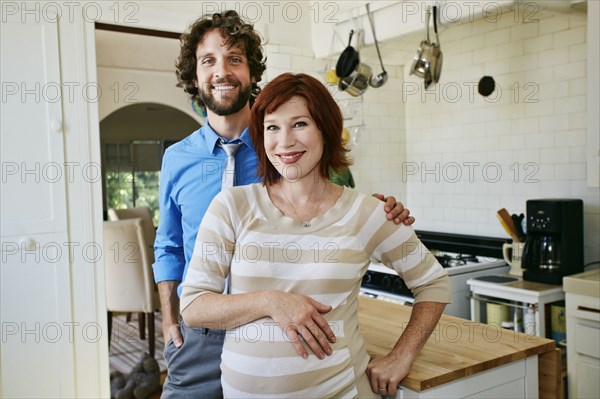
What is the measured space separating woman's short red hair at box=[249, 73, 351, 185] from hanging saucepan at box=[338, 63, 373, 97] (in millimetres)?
2058

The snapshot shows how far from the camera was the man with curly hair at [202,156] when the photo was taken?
1664mm

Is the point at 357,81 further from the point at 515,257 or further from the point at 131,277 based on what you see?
the point at 131,277

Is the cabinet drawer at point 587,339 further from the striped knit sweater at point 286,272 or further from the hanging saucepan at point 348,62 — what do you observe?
the hanging saucepan at point 348,62

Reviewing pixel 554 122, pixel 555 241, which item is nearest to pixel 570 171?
pixel 554 122

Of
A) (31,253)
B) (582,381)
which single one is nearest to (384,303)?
(582,381)

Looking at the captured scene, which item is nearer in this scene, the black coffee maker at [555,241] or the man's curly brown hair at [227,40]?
the man's curly brown hair at [227,40]

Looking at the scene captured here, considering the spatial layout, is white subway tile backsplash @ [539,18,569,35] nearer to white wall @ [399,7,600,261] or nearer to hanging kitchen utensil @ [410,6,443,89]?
white wall @ [399,7,600,261]

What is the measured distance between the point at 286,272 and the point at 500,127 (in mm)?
2628

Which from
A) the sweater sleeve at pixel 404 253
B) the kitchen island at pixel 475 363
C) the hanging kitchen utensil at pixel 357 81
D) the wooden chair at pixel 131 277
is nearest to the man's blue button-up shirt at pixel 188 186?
the sweater sleeve at pixel 404 253

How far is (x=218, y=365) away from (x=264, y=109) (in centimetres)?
71

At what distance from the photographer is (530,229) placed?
3.12 meters

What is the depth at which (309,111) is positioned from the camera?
1387mm

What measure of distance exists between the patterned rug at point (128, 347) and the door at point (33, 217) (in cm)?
134

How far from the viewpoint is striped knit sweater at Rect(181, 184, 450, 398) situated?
131 centimetres
